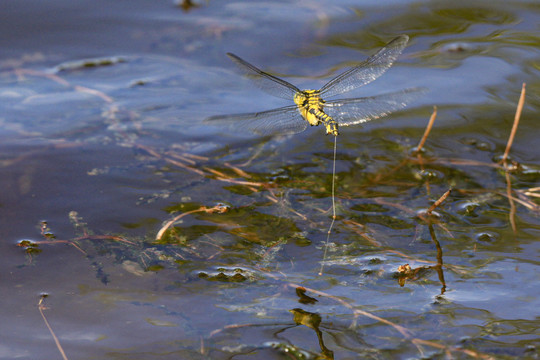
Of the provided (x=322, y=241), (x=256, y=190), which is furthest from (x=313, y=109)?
(x=322, y=241)

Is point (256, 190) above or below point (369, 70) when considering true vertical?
below

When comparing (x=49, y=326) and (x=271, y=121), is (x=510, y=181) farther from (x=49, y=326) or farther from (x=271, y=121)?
(x=49, y=326)

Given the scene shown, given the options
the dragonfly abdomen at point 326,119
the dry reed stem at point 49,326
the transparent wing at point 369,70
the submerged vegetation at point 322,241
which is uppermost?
the transparent wing at point 369,70

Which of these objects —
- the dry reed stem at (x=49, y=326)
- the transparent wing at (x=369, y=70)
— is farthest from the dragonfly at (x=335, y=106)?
the dry reed stem at (x=49, y=326)

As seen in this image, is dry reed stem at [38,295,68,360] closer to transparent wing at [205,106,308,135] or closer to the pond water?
the pond water

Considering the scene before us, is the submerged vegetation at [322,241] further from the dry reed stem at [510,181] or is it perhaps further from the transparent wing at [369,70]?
the transparent wing at [369,70]

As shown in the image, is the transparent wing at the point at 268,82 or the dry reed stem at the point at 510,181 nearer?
the dry reed stem at the point at 510,181
